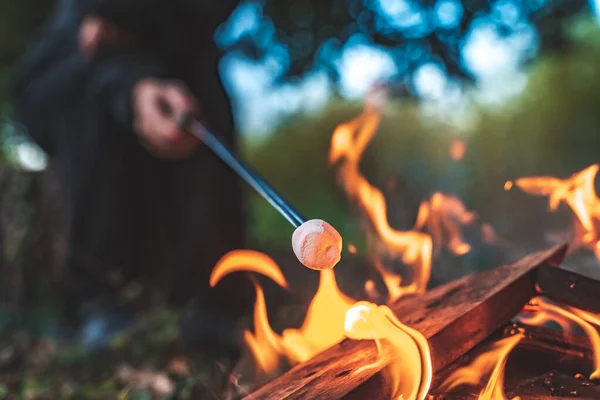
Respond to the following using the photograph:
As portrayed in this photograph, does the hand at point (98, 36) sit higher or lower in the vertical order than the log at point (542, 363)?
higher

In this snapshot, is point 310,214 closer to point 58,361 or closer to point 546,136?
point 546,136

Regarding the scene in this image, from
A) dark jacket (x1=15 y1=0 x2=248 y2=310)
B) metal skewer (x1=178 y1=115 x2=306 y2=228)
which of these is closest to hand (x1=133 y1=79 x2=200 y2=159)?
metal skewer (x1=178 y1=115 x2=306 y2=228)

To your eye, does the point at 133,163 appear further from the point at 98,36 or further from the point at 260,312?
the point at 260,312

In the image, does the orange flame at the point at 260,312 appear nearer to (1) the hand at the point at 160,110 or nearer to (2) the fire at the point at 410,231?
(2) the fire at the point at 410,231

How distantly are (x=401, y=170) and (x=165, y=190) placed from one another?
2.08 m

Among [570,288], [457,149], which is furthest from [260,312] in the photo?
[457,149]

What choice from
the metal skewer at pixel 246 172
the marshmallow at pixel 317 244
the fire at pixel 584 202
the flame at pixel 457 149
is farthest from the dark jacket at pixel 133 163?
the flame at pixel 457 149

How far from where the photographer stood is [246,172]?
49.0 inches

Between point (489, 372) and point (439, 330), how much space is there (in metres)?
0.14

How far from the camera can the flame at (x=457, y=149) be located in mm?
3937

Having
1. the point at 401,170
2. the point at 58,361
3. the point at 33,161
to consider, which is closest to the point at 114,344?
the point at 58,361

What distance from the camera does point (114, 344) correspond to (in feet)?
6.63

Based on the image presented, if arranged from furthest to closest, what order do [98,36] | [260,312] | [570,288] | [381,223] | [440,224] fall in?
[98,36]
[440,224]
[381,223]
[260,312]
[570,288]

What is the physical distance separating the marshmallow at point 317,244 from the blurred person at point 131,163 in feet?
4.35
